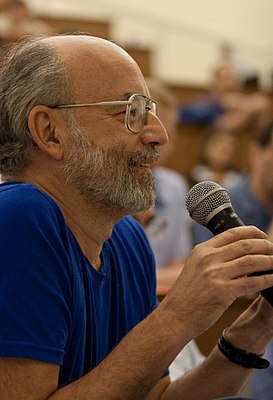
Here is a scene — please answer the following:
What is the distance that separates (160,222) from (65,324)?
1.50 m

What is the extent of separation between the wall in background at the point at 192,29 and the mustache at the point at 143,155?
6.16m

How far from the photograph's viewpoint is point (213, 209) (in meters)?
1.10

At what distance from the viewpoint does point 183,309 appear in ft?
3.45

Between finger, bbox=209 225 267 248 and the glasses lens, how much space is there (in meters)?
0.25

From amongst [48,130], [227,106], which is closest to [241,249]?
[48,130]

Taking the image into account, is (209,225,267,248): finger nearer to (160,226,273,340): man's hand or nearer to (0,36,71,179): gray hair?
(160,226,273,340): man's hand

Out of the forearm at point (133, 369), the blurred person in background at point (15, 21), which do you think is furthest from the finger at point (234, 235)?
the blurred person in background at point (15, 21)

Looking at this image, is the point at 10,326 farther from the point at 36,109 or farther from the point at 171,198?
the point at 171,198

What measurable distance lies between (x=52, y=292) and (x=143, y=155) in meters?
0.27

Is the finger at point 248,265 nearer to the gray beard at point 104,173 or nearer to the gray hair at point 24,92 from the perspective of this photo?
the gray beard at point 104,173

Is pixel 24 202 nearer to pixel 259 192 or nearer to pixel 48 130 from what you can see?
pixel 48 130

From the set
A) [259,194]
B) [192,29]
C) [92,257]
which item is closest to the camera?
[92,257]

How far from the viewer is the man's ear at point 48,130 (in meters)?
1.18

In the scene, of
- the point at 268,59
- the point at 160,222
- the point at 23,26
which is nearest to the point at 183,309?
the point at 160,222
